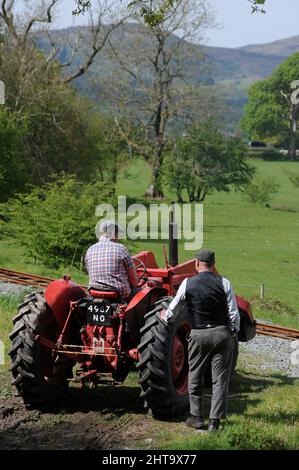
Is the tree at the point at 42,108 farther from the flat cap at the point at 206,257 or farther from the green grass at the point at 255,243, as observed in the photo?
the flat cap at the point at 206,257

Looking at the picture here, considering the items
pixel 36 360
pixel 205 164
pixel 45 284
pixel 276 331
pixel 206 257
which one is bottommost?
pixel 205 164

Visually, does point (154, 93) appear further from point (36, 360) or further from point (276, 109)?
point (276, 109)

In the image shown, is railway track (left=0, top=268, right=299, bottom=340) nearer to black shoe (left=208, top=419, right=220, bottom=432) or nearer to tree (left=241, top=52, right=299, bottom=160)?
black shoe (left=208, top=419, right=220, bottom=432)

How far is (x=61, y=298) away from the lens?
878 centimetres

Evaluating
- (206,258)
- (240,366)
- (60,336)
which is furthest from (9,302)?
(206,258)

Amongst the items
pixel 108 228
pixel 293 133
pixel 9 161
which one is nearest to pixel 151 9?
pixel 108 228

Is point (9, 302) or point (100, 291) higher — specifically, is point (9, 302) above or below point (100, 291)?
below

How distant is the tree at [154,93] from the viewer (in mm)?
65625

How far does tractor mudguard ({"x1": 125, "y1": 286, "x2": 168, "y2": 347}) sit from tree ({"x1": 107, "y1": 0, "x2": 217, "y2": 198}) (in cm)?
5745

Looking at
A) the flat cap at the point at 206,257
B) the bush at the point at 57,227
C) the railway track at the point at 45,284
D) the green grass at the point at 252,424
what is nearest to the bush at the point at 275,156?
the bush at the point at 57,227

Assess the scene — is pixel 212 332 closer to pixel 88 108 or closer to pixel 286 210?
pixel 88 108

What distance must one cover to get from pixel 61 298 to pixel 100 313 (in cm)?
58

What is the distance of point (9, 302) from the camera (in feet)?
48.4
